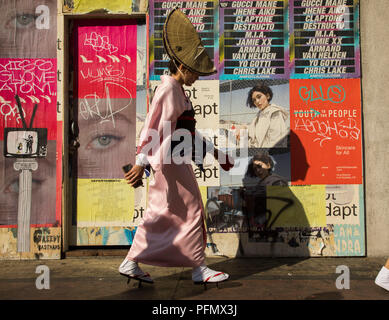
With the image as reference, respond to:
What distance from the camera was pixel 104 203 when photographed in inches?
175

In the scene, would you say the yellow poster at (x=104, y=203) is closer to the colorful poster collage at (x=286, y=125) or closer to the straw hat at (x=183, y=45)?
the colorful poster collage at (x=286, y=125)

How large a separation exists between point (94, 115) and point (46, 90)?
0.62 m

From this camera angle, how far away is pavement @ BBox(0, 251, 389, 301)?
296cm

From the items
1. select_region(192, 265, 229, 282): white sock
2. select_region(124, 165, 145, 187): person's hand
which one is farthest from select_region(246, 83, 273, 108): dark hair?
select_region(192, 265, 229, 282): white sock

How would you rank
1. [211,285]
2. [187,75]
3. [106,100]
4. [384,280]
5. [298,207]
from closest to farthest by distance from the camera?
[384,280] → [187,75] → [211,285] → [298,207] → [106,100]

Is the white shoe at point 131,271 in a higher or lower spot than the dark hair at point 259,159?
lower

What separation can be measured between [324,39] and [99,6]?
2666 millimetres

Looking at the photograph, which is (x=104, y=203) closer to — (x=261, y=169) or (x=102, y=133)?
(x=102, y=133)

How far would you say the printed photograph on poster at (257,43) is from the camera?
14.3ft

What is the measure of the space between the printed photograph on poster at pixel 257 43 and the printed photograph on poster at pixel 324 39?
128 millimetres

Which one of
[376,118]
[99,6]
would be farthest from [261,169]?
[99,6]

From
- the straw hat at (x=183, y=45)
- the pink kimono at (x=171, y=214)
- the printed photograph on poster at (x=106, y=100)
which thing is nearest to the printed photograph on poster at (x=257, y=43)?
the printed photograph on poster at (x=106, y=100)

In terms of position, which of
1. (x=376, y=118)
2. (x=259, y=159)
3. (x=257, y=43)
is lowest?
(x=259, y=159)

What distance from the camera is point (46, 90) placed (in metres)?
4.40
